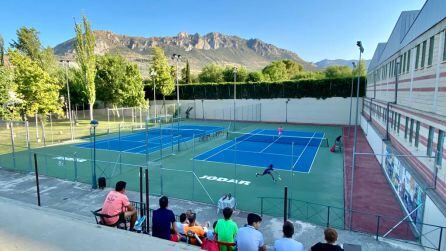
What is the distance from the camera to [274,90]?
4647cm

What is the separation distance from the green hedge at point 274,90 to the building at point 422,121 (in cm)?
2522

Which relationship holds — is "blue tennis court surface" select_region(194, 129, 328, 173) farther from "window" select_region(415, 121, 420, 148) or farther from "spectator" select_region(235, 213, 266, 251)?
"spectator" select_region(235, 213, 266, 251)

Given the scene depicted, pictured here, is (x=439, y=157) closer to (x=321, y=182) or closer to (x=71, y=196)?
(x=321, y=182)

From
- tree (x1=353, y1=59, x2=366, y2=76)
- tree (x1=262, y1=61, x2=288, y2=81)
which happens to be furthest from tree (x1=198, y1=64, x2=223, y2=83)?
tree (x1=353, y1=59, x2=366, y2=76)

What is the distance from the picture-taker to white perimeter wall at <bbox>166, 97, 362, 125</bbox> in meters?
41.7

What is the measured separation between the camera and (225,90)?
50812mm

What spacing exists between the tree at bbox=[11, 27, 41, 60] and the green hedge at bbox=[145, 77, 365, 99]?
821 inches

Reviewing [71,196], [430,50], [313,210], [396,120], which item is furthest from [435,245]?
[71,196]

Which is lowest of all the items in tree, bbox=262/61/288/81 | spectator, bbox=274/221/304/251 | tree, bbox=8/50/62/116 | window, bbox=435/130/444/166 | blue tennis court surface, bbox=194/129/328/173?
blue tennis court surface, bbox=194/129/328/173

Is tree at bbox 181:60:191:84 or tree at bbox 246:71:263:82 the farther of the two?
tree at bbox 246:71:263:82

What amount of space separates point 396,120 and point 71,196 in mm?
18345

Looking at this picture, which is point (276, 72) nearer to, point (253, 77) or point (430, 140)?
point (253, 77)

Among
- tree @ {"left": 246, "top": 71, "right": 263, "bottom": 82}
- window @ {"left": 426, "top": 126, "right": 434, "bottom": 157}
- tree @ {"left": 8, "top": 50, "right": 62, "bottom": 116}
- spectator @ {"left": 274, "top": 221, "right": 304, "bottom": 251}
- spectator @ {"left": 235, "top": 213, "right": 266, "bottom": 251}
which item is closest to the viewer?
spectator @ {"left": 274, "top": 221, "right": 304, "bottom": 251}

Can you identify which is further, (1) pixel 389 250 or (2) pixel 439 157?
(2) pixel 439 157
